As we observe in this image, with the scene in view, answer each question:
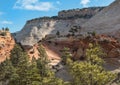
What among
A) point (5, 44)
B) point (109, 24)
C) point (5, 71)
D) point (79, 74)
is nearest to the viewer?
point (79, 74)

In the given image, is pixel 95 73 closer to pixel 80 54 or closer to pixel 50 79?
pixel 50 79

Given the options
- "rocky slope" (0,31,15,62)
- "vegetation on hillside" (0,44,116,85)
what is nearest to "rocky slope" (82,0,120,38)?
"rocky slope" (0,31,15,62)

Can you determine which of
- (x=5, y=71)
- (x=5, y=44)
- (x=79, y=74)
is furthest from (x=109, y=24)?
(x=79, y=74)

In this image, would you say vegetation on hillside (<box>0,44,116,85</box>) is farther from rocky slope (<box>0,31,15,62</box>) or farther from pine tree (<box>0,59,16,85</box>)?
rocky slope (<box>0,31,15,62</box>)

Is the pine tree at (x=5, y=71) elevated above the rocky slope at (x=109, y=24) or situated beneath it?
situated beneath

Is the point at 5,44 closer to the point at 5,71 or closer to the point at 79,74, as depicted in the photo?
the point at 5,71

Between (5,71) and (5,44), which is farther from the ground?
(5,44)

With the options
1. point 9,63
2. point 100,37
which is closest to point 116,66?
point 100,37

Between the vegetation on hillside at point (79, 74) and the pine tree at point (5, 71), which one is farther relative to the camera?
the pine tree at point (5, 71)

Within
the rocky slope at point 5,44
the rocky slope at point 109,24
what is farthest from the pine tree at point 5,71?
the rocky slope at point 109,24

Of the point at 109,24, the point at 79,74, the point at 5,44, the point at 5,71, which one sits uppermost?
the point at 109,24

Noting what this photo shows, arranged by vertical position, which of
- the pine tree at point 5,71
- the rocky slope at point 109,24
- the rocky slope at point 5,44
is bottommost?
the pine tree at point 5,71

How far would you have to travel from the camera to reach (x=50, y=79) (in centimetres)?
6700

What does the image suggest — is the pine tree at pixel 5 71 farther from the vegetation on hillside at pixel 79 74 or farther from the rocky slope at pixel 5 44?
the rocky slope at pixel 5 44
